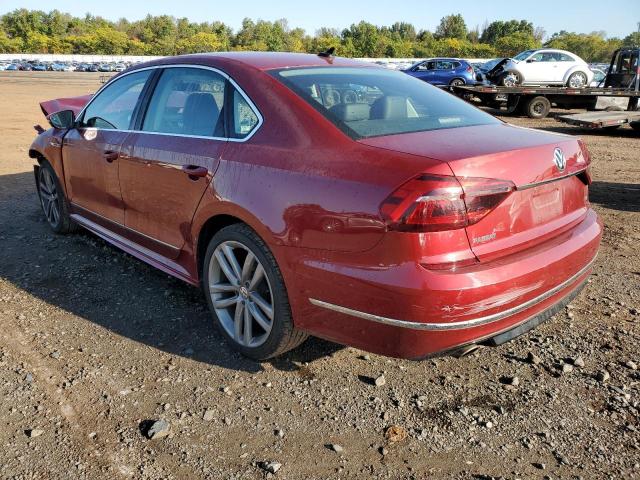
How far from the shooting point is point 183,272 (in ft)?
11.9

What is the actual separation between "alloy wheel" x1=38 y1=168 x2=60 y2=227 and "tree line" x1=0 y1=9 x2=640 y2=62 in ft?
322

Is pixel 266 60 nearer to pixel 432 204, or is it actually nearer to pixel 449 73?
pixel 432 204

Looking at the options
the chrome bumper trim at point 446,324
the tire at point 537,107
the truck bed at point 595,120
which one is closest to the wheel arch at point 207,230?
the chrome bumper trim at point 446,324

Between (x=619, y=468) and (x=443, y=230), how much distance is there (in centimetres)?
125

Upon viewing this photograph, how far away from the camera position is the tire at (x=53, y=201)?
524 centimetres

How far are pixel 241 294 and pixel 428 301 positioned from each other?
1246 mm

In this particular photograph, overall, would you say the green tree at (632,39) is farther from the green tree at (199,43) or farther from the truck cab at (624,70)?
the truck cab at (624,70)

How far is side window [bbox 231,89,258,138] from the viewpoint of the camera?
10.1ft

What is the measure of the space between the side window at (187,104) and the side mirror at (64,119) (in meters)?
1.36

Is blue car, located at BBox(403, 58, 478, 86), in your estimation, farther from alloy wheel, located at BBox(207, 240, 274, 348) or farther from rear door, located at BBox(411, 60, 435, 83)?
alloy wheel, located at BBox(207, 240, 274, 348)

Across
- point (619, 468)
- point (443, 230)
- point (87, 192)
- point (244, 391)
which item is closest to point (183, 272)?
point (244, 391)

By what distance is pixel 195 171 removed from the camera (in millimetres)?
3277

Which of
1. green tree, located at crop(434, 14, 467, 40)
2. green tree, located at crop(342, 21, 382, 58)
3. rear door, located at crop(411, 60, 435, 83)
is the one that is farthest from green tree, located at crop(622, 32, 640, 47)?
rear door, located at crop(411, 60, 435, 83)

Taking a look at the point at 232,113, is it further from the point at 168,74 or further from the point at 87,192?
the point at 87,192
